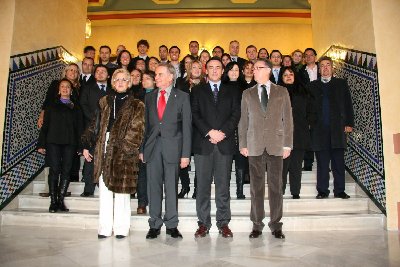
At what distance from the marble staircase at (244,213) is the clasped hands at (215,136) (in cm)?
87

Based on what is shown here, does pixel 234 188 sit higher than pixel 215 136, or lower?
lower

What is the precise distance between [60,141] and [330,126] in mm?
3230

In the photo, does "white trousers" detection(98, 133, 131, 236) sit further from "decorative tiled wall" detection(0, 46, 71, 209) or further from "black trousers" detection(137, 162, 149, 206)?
"decorative tiled wall" detection(0, 46, 71, 209)

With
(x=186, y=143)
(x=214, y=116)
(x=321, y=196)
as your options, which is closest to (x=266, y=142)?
(x=214, y=116)

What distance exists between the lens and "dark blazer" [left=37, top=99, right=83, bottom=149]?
4105mm

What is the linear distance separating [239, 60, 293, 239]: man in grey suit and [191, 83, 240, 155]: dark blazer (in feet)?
0.39

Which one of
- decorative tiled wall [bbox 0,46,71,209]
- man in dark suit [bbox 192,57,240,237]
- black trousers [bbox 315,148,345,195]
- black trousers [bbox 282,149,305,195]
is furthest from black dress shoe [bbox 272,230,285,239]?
decorative tiled wall [bbox 0,46,71,209]

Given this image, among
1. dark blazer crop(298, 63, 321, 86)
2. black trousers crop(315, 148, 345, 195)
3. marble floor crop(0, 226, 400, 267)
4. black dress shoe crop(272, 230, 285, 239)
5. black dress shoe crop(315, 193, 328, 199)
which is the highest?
dark blazer crop(298, 63, 321, 86)

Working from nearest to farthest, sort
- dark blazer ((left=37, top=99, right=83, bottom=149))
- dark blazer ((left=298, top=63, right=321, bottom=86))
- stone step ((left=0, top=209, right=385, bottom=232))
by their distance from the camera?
stone step ((left=0, top=209, right=385, bottom=232)), dark blazer ((left=37, top=99, right=83, bottom=149)), dark blazer ((left=298, top=63, right=321, bottom=86))

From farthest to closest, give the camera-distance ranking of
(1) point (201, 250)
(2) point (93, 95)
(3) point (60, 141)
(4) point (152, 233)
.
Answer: (2) point (93, 95), (3) point (60, 141), (4) point (152, 233), (1) point (201, 250)

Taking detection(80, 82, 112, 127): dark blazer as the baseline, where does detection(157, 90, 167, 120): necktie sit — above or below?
below

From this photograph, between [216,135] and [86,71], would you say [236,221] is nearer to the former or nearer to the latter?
[216,135]

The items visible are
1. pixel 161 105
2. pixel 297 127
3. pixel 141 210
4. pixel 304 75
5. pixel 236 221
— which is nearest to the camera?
pixel 161 105

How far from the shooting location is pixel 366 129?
438 cm
